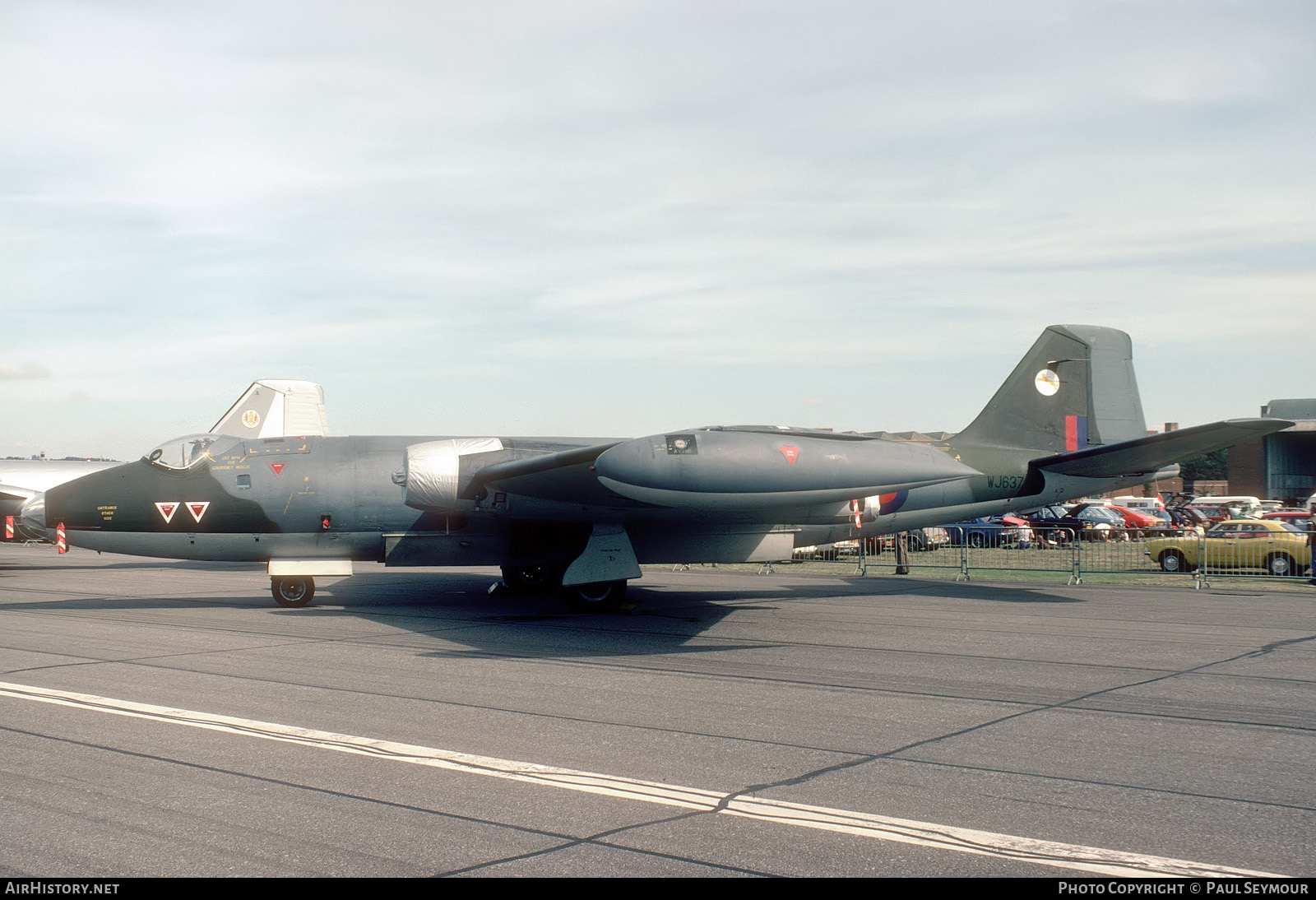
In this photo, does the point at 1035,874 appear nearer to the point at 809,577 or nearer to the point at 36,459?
the point at 809,577

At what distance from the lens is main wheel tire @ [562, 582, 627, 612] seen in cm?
1748

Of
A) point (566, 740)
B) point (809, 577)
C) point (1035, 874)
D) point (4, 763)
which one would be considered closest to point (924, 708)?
point (566, 740)

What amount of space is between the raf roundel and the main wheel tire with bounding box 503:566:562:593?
1061 cm

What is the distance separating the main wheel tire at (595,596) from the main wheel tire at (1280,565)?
54.4ft

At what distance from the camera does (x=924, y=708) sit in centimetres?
907

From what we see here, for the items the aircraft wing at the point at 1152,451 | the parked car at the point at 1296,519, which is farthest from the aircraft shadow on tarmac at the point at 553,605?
the parked car at the point at 1296,519

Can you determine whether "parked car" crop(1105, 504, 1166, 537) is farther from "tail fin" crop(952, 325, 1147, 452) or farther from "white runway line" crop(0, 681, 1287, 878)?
"white runway line" crop(0, 681, 1287, 878)

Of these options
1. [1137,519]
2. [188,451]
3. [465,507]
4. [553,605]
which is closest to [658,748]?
[465,507]

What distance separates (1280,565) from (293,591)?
22.5 m

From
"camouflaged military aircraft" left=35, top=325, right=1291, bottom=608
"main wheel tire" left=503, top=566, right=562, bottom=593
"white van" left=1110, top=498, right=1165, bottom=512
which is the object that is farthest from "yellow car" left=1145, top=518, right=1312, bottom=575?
"white van" left=1110, top=498, right=1165, bottom=512

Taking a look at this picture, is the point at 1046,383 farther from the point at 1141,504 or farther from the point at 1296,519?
the point at 1141,504

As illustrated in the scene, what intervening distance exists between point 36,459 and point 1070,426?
32.6m

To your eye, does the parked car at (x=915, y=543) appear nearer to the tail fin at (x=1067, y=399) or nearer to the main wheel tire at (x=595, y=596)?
the tail fin at (x=1067, y=399)

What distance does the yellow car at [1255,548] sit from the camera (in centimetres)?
2355
